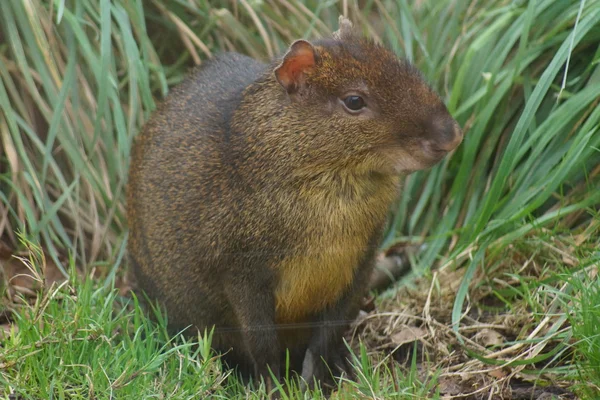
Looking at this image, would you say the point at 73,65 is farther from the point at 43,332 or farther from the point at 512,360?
the point at 512,360

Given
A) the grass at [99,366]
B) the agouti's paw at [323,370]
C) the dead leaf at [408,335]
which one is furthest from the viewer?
the dead leaf at [408,335]

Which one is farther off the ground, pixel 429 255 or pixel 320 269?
pixel 320 269

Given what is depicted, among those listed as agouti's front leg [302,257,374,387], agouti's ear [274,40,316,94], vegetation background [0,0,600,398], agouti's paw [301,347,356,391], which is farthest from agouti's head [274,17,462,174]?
agouti's paw [301,347,356,391]

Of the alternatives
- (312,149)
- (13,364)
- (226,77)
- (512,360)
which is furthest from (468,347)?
(13,364)

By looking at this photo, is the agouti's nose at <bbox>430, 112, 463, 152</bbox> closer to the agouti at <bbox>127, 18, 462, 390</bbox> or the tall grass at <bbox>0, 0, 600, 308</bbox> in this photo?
the agouti at <bbox>127, 18, 462, 390</bbox>

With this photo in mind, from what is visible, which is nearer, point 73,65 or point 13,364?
point 13,364

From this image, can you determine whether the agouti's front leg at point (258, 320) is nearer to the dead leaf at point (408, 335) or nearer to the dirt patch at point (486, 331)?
the dirt patch at point (486, 331)

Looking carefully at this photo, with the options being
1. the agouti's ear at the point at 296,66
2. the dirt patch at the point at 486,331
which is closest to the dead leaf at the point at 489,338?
→ the dirt patch at the point at 486,331
